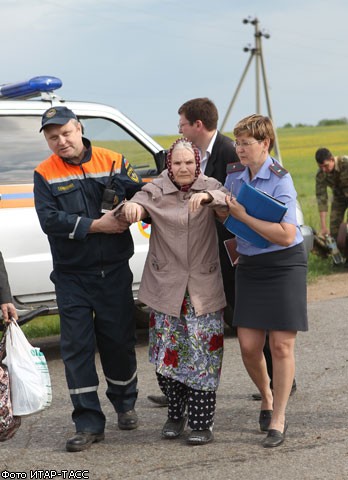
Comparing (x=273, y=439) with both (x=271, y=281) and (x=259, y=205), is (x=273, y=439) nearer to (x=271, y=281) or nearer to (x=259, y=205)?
(x=271, y=281)

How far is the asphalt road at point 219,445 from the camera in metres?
4.98

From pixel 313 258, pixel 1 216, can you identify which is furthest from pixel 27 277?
pixel 313 258

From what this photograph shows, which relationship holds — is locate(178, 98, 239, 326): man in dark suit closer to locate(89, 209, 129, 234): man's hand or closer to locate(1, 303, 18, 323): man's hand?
locate(89, 209, 129, 234): man's hand

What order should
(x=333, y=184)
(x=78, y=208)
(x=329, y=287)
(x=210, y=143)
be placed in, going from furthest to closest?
(x=333, y=184), (x=329, y=287), (x=210, y=143), (x=78, y=208)

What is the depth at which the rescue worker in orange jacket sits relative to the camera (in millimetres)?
5387

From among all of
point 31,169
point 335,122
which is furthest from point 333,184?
point 335,122

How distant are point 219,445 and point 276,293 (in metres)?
0.90

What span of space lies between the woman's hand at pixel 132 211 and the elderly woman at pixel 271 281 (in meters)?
0.52

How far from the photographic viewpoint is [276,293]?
533 centimetres

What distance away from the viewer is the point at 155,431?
5.78 metres

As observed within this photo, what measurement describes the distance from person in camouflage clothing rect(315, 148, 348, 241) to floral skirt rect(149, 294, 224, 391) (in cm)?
736

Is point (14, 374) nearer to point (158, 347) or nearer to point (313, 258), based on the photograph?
point (158, 347)

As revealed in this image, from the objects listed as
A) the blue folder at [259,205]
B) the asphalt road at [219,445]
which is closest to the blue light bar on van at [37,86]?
the asphalt road at [219,445]

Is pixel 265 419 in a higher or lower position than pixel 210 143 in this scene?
lower
